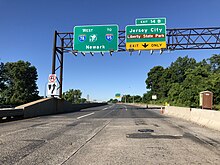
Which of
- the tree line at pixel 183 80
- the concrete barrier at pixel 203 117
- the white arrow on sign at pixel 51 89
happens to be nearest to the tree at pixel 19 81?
the tree line at pixel 183 80

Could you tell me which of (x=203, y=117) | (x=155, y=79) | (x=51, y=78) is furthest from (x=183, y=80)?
(x=203, y=117)

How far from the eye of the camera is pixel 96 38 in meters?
26.7

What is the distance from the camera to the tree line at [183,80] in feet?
181

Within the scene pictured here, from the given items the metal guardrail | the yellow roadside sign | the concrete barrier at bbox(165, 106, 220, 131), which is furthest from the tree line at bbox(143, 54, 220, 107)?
the metal guardrail

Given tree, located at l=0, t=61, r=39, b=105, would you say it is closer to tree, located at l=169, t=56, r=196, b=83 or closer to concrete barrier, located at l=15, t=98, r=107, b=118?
concrete barrier, located at l=15, t=98, r=107, b=118

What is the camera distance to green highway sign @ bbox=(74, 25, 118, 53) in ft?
86.9

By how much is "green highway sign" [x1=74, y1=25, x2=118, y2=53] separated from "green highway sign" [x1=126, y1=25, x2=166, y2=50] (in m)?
1.69

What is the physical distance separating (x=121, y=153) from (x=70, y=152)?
1.41 m

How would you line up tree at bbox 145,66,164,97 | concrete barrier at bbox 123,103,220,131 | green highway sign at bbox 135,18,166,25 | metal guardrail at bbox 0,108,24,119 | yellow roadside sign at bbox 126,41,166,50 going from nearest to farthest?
concrete barrier at bbox 123,103,220,131 → metal guardrail at bbox 0,108,24,119 → yellow roadside sign at bbox 126,41,166,50 → green highway sign at bbox 135,18,166,25 → tree at bbox 145,66,164,97

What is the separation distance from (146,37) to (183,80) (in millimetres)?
85076

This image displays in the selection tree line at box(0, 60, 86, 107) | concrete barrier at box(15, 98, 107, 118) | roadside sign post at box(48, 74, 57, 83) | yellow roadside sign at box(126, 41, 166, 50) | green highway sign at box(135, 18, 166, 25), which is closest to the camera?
concrete barrier at box(15, 98, 107, 118)

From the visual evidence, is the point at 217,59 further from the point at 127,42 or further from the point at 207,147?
the point at 207,147

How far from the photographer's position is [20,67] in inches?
3137

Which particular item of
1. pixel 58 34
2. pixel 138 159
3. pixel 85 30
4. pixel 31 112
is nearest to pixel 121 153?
pixel 138 159
